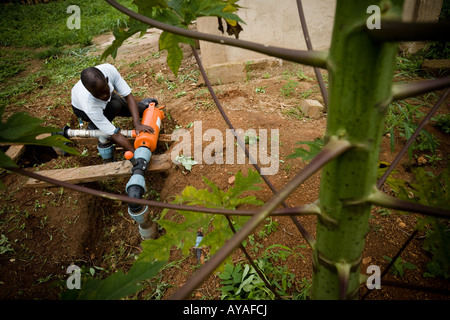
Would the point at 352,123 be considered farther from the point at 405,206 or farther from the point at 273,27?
the point at 273,27

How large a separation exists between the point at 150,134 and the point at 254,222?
2996 millimetres

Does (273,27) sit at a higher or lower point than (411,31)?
lower

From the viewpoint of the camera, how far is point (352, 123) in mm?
578

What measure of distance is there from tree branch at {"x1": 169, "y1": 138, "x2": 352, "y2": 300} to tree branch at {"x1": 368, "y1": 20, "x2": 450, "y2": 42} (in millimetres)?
228

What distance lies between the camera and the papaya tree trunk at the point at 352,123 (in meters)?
0.50

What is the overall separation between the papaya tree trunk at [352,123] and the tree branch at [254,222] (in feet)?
0.13

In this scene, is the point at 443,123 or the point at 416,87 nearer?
the point at 416,87

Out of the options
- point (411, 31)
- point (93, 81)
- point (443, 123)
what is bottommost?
point (443, 123)

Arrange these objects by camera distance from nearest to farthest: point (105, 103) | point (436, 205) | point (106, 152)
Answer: point (436, 205) < point (106, 152) < point (105, 103)

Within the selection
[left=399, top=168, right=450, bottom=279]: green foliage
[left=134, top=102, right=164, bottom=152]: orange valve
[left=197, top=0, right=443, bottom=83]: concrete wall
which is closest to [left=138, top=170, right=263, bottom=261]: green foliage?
[left=399, top=168, right=450, bottom=279]: green foliage

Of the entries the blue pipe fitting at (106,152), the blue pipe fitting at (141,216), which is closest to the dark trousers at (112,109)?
the blue pipe fitting at (106,152)

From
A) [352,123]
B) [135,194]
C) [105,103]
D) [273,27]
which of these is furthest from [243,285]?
[273,27]
